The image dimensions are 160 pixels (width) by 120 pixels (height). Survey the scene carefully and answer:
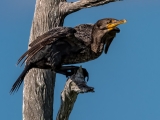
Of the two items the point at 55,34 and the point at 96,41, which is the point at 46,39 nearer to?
the point at 55,34

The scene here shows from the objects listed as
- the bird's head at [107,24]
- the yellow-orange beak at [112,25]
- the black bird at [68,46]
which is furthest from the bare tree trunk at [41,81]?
the yellow-orange beak at [112,25]

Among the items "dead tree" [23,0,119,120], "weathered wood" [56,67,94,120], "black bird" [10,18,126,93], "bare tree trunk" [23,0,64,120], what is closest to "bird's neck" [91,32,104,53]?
"black bird" [10,18,126,93]

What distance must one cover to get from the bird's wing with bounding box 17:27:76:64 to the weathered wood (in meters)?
0.50

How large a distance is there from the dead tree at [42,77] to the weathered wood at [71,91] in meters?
0.80

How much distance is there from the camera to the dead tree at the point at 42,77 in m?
17.2

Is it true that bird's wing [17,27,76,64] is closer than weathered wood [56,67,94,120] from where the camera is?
No

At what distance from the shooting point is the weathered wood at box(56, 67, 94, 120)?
15875 mm

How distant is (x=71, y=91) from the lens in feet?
52.9

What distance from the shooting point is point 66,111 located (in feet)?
53.9

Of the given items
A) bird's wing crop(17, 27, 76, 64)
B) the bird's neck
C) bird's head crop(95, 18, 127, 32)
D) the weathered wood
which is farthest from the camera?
the bird's neck

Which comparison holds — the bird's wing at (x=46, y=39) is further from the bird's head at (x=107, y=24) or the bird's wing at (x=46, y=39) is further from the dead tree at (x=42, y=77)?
the dead tree at (x=42, y=77)

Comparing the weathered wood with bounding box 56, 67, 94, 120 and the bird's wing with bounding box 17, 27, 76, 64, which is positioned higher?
the bird's wing with bounding box 17, 27, 76, 64

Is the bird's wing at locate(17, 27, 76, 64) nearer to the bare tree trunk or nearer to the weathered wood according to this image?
the weathered wood

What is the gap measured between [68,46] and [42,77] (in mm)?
990
